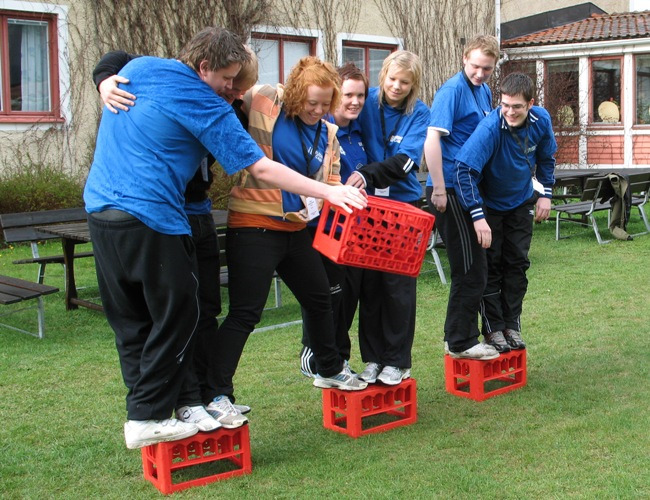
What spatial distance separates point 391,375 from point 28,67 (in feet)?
33.9

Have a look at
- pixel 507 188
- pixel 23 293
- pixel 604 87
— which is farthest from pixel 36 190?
pixel 604 87

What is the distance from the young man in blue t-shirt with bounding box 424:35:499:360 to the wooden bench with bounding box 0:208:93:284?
4.82 meters

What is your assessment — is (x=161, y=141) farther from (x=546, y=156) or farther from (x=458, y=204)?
(x=546, y=156)

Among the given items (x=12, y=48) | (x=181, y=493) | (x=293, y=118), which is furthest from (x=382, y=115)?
(x=12, y=48)

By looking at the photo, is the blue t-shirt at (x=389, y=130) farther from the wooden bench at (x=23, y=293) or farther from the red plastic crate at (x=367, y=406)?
the wooden bench at (x=23, y=293)

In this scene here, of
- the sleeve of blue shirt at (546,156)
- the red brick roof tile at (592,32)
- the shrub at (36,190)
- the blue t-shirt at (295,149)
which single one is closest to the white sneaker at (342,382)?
the blue t-shirt at (295,149)

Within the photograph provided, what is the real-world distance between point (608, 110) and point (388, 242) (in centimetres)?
2123

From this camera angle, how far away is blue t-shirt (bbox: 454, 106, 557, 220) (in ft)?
16.5

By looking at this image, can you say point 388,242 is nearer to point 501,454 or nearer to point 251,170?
point 251,170

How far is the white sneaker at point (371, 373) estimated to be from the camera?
15.4 feet

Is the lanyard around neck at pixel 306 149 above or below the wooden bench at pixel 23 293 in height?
above

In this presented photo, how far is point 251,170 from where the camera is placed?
141 inches

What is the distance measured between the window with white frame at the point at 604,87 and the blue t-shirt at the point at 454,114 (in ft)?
64.1

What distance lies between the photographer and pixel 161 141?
347 cm
